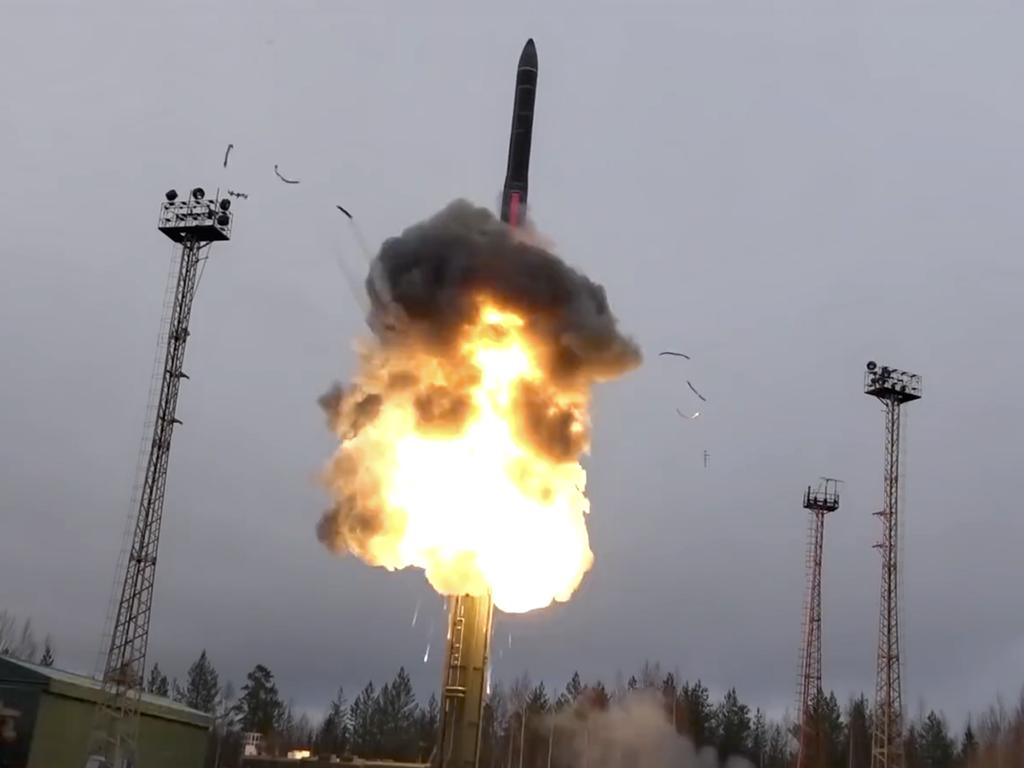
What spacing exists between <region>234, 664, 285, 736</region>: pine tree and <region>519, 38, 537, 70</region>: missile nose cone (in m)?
92.1

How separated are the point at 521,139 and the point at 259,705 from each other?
Result: 93.9 metres

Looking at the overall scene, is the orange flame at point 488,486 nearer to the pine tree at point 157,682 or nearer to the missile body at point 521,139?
the missile body at point 521,139

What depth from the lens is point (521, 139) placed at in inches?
1570

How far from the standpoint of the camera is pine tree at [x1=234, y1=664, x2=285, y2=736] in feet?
394

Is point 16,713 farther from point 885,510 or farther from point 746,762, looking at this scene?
point 746,762

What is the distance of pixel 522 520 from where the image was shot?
117 feet

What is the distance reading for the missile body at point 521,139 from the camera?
38625mm

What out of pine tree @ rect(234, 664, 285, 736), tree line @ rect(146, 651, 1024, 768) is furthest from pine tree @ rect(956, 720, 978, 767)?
pine tree @ rect(234, 664, 285, 736)

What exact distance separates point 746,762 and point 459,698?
7085 centimetres

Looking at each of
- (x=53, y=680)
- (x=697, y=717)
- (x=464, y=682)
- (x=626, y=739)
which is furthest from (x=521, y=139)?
(x=697, y=717)

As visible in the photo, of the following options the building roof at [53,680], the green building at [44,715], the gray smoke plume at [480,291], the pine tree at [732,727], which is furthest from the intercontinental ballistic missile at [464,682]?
the pine tree at [732,727]

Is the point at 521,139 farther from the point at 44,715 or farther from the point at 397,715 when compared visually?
the point at 397,715

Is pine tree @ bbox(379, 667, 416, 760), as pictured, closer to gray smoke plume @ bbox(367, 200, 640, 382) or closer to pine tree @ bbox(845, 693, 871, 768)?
pine tree @ bbox(845, 693, 871, 768)

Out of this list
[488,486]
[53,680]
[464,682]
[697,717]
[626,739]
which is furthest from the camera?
[697,717]
